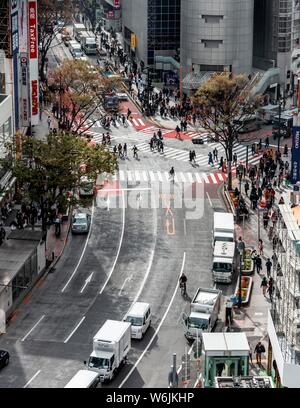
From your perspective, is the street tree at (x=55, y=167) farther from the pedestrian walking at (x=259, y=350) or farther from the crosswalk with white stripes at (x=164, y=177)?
the pedestrian walking at (x=259, y=350)

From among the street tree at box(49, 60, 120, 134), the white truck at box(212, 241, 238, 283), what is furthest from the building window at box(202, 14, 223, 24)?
the white truck at box(212, 241, 238, 283)

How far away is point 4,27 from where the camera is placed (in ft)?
237

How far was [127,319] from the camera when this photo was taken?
1969 inches

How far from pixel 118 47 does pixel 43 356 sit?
10196 cm

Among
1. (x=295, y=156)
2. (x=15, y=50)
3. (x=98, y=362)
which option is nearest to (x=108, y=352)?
(x=98, y=362)

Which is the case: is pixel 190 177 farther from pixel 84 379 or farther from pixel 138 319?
pixel 84 379

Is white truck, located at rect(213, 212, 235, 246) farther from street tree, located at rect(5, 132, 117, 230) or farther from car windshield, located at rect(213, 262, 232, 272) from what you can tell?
street tree, located at rect(5, 132, 117, 230)

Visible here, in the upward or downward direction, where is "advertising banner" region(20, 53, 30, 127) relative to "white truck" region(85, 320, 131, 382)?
upward

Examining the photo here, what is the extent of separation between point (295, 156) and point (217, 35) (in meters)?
45.8

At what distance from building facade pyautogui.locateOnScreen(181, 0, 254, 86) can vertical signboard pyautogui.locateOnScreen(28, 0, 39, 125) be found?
123 ft

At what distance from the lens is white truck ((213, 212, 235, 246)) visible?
64250 mm

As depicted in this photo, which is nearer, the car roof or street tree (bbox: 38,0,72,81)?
the car roof

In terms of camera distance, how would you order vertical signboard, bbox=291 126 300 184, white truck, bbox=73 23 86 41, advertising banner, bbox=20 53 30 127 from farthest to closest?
white truck, bbox=73 23 86 41 → advertising banner, bbox=20 53 30 127 → vertical signboard, bbox=291 126 300 184

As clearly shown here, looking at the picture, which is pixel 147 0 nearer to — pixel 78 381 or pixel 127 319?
pixel 127 319
